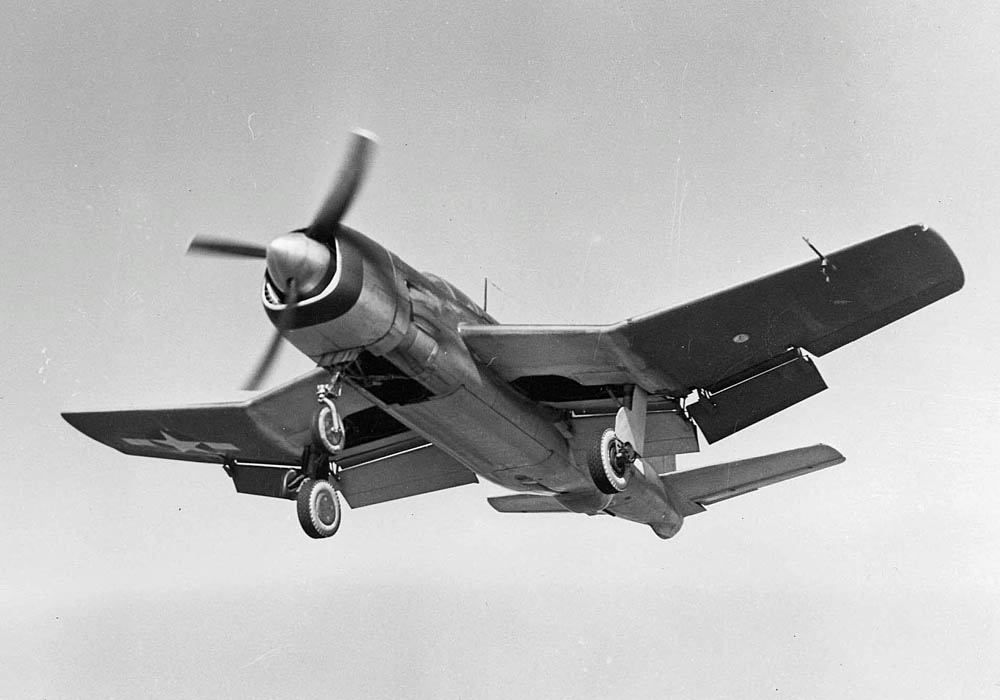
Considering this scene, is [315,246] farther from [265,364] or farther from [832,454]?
[832,454]

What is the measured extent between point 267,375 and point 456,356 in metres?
2.43

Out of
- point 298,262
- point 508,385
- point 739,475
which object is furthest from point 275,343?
point 739,475

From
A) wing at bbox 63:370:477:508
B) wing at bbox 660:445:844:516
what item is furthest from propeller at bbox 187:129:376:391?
wing at bbox 660:445:844:516

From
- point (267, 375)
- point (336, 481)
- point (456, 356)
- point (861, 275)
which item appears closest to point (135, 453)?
point (336, 481)

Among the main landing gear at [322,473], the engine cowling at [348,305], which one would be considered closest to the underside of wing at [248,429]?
the main landing gear at [322,473]

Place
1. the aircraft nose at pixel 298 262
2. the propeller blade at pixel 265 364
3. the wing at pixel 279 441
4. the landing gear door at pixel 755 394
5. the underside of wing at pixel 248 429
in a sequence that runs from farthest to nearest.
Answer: the wing at pixel 279 441 → the underside of wing at pixel 248 429 → the landing gear door at pixel 755 394 → the propeller blade at pixel 265 364 → the aircraft nose at pixel 298 262

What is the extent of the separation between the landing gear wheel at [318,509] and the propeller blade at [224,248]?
3.35 m

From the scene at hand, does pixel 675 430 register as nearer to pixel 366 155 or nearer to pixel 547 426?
pixel 547 426

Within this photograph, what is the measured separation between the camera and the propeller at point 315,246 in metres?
13.0

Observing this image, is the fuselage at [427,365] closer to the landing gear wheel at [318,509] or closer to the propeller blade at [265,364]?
the propeller blade at [265,364]

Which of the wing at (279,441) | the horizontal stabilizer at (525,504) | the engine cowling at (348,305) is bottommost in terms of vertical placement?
the horizontal stabilizer at (525,504)

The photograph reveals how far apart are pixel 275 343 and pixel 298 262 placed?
1.79 metres

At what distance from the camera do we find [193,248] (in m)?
14.2

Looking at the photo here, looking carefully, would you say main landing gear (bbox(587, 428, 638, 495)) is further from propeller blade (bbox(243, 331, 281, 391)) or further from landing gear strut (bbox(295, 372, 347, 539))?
propeller blade (bbox(243, 331, 281, 391))
